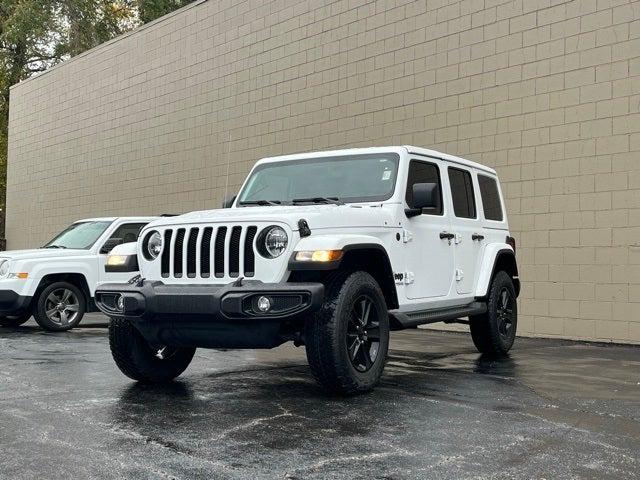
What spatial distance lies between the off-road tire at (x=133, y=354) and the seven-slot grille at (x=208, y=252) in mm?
704

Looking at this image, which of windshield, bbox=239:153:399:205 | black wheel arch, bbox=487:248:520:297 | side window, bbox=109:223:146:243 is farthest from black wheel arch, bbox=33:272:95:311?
black wheel arch, bbox=487:248:520:297

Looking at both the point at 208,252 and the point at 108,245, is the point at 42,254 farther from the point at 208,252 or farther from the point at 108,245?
the point at 208,252

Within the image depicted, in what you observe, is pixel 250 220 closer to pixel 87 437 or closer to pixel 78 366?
pixel 87 437

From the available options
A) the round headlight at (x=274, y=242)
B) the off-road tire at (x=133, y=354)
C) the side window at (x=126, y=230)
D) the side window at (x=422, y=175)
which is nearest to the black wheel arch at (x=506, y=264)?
the side window at (x=422, y=175)

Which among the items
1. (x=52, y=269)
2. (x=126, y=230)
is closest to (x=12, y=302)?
(x=52, y=269)

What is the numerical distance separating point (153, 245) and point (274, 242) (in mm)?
1132

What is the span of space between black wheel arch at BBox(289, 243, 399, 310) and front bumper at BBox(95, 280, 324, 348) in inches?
6.2

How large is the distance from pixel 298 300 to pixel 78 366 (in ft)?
10.8

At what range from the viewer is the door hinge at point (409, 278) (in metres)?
7.05

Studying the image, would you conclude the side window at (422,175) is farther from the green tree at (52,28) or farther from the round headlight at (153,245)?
the green tree at (52,28)

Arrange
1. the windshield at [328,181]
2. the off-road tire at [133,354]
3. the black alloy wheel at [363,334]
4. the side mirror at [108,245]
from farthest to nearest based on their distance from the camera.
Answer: the side mirror at [108,245] < the windshield at [328,181] < the off-road tire at [133,354] < the black alloy wheel at [363,334]

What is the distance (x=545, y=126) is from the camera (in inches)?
458

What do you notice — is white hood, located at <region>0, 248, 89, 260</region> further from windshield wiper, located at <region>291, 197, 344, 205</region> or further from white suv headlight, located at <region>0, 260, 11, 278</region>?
windshield wiper, located at <region>291, 197, 344, 205</region>

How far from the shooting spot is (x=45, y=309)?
38.6ft
